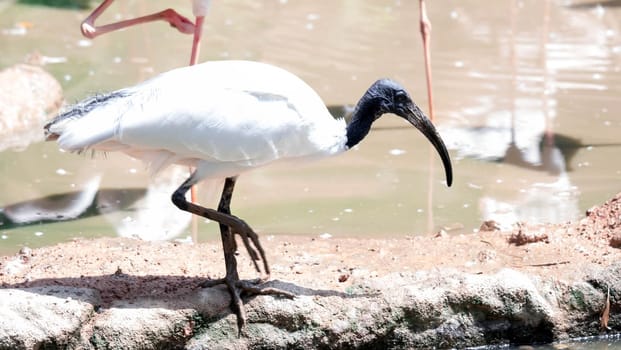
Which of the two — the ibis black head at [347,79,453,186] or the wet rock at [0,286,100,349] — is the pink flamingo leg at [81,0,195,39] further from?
the wet rock at [0,286,100,349]

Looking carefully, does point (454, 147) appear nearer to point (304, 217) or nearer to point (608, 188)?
point (608, 188)

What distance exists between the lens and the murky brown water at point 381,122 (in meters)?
6.77

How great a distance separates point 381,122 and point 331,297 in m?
4.16

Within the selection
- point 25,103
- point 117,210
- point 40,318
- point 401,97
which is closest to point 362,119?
point 401,97

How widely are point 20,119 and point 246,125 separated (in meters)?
4.44

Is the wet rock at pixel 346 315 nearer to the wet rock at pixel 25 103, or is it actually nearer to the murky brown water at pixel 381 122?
the murky brown water at pixel 381 122

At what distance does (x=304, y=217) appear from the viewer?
21.9ft

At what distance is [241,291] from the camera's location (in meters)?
4.62

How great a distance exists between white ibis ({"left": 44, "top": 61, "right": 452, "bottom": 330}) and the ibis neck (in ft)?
0.18

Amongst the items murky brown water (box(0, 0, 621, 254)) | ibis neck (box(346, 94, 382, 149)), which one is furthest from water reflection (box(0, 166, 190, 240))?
ibis neck (box(346, 94, 382, 149))

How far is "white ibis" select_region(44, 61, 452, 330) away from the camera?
4562 millimetres

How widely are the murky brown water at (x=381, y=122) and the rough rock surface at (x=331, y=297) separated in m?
0.65

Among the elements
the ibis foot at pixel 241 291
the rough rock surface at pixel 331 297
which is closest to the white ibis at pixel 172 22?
the rough rock surface at pixel 331 297

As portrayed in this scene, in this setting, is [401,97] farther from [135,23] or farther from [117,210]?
[135,23]
